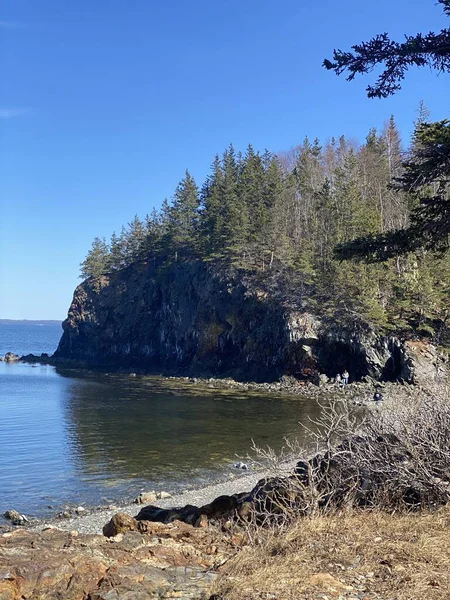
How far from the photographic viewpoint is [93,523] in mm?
14727

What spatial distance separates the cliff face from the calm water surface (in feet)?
31.4

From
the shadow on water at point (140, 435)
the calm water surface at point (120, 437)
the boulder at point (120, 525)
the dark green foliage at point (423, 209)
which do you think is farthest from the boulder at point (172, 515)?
the shadow on water at point (140, 435)

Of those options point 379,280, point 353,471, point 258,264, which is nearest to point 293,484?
point 353,471

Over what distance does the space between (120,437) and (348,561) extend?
74.3 ft

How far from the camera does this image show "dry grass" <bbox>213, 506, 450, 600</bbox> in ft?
17.4

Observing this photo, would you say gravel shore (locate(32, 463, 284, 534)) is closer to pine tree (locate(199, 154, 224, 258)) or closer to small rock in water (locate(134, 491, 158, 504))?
small rock in water (locate(134, 491, 158, 504))

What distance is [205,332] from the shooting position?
60250 millimetres

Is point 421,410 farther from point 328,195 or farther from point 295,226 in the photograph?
point 295,226

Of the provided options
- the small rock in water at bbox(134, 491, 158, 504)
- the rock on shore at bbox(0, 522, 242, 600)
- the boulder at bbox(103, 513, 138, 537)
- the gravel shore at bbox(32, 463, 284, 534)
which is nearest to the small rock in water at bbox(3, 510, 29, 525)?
the gravel shore at bbox(32, 463, 284, 534)

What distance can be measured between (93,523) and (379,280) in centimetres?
3930

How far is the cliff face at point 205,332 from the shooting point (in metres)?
48.8

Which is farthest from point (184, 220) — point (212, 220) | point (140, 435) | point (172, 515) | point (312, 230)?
point (172, 515)

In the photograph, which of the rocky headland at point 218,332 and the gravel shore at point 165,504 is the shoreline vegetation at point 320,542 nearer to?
the gravel shore at point 165,504

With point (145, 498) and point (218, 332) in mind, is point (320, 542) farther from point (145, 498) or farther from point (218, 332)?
point (218, 332)
